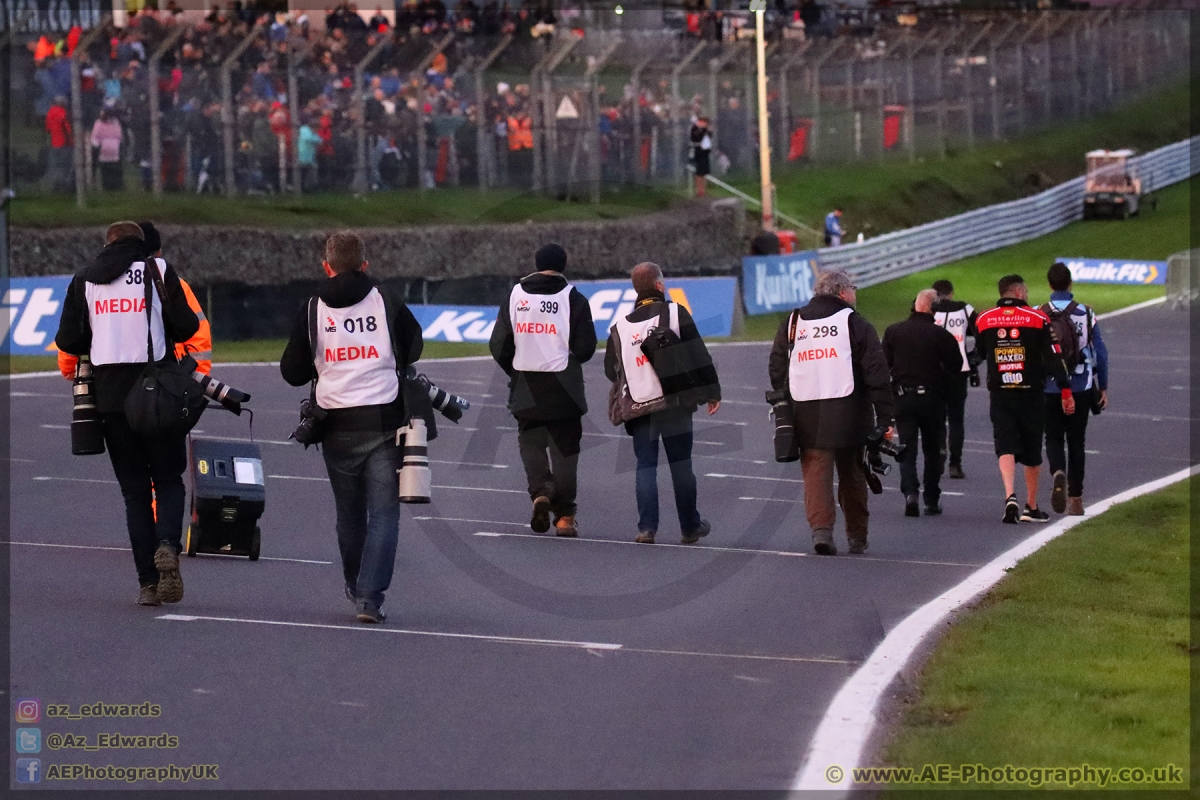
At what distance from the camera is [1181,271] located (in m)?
37.8

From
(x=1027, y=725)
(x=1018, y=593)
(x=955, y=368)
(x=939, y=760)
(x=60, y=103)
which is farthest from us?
(x=60, y=103)

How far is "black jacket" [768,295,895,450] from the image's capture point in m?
11.1

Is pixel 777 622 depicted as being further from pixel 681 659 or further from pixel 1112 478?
pixel 1112 478

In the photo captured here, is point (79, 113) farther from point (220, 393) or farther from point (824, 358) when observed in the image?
Result: point (220, 393)

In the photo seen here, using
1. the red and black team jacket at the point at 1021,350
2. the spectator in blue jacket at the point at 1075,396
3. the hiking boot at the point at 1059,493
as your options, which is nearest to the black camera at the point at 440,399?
the red and black team jacket at the point at 1021,350

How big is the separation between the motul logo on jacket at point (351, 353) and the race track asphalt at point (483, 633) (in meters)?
1.26

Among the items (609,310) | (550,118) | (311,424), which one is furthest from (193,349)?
(550,118)

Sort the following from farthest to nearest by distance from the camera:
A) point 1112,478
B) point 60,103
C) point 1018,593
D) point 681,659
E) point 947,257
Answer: point 947,257 < point 60,103 < point 1112,478 < point 1018,593 < point 681,659

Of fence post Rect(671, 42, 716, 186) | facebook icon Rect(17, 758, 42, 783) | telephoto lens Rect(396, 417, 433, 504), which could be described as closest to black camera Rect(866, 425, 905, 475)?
telephoto lens Rect(396, 417, 433, 504)

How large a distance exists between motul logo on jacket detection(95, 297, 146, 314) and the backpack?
23.3 ft

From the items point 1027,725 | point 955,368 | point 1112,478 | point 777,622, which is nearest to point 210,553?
point 777,622

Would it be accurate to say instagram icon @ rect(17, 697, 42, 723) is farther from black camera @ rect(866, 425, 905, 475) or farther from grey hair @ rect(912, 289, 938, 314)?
grey hair @ rect(912, 289, 938, 314)

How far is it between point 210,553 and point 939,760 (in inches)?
209

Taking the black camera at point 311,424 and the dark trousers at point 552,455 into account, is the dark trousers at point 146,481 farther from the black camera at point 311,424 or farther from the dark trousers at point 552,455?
the dark trousers at point 552,455
